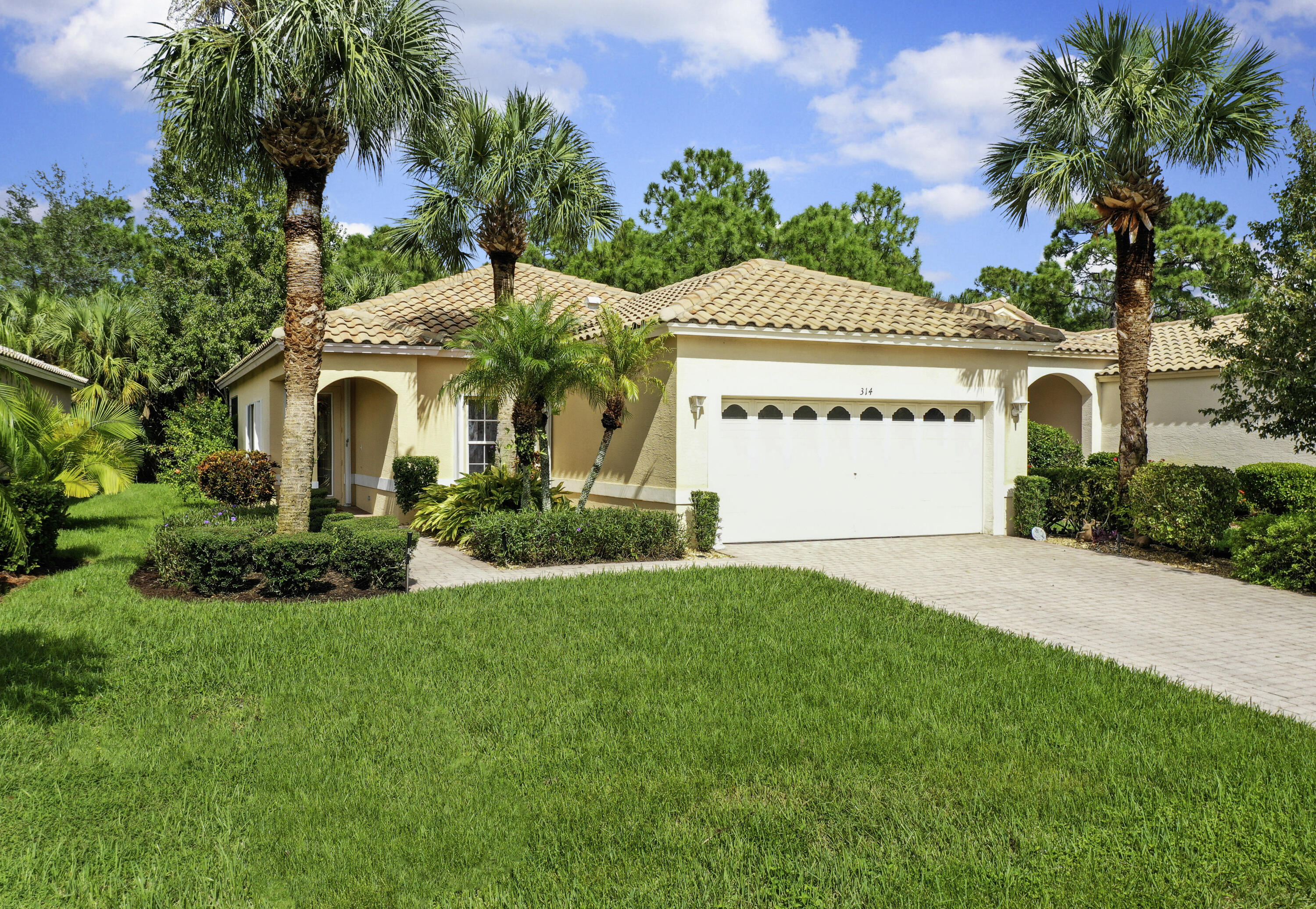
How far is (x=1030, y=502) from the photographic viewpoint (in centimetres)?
1510

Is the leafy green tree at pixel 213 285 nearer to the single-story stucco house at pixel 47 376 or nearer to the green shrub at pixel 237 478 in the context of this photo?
the single-story stucco house at pixel 47 376

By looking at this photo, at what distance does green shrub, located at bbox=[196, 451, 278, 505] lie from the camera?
54.9 feet

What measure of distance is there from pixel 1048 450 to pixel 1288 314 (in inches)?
390

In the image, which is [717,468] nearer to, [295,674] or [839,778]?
[295,674]

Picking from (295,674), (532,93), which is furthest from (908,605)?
(532,93)

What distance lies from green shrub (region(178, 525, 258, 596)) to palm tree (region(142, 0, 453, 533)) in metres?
1.06

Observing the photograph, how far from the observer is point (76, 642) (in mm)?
7473

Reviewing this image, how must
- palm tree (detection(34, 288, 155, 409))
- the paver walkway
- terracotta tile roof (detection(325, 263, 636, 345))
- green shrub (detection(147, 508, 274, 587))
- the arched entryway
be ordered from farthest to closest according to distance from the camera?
1. palm tree (detection(34, 288, 155, 409))
2. the arched entryway
3. terracotta tile roof (detection(325, 263, 636, 345))
4. green shrub (detection(147, 508, 274, 587))
5. the paver walkway

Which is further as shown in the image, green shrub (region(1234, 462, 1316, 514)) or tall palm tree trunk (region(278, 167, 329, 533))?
green shrub (region(1234, 462, 1316, 514))

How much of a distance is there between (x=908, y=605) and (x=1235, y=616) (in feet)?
11.8

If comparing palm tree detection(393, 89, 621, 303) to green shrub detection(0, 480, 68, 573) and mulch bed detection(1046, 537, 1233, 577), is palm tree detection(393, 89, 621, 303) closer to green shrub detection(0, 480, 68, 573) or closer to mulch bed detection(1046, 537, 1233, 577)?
green shrub detection(0, 480, 68, 573)

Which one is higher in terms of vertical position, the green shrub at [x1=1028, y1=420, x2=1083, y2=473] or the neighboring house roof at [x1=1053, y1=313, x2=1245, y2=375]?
the neighboring house roof at [x1=1053, y1=313, x2=1245, y2=375]

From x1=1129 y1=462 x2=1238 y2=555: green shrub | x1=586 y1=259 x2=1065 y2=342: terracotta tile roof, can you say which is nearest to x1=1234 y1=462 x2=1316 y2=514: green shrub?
x1=1129 y1=462 x2=1238 y2=555: green shrub

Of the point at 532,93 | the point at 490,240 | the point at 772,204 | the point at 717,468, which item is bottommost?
the point at 717,468
